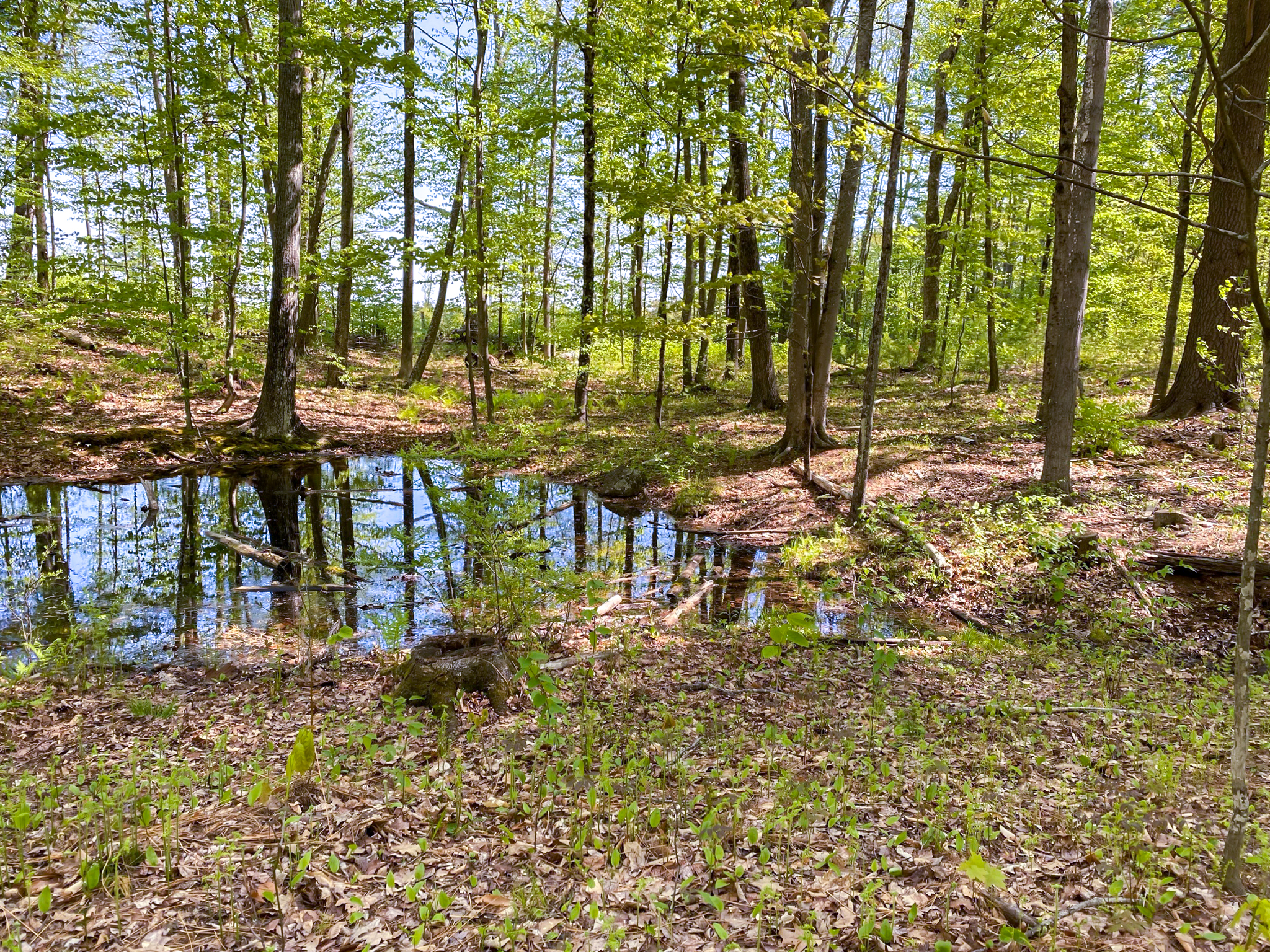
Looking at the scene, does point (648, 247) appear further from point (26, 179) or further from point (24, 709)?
point (24, 709)

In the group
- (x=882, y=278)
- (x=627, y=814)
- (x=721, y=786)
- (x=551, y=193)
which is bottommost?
(x=721, y=786)

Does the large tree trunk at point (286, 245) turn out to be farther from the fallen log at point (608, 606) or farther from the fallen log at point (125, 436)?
the fallen log at point (608, 606)

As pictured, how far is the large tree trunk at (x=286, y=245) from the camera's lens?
37.9 feet

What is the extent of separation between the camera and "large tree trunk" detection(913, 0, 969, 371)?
15352 mm

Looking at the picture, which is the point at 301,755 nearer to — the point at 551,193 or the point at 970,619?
the point at 970,619

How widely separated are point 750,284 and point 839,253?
3779mm

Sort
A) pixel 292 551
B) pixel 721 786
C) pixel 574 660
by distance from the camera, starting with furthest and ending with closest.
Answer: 1. pixel 292 551
2. pixel 574 660
3. pixel 721 786

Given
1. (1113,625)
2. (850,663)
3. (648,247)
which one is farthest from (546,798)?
(648,247)

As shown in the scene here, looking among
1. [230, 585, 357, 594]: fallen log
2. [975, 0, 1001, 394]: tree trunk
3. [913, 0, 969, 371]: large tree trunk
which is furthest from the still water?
[913, 0, 969, 371]: large tree trunk

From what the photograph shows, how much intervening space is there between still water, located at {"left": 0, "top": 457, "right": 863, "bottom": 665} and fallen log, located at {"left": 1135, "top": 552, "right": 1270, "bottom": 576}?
3.01 metres

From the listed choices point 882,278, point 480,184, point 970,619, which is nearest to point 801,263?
point 882,278

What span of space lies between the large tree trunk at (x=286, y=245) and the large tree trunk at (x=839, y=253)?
836 centimetres

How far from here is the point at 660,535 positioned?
9.65 m

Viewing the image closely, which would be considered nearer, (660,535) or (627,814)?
(627,814)
